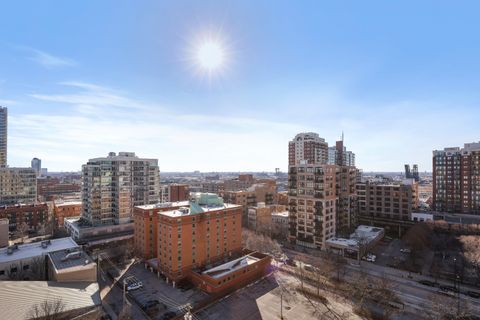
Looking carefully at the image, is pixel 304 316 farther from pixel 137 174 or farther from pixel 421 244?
pixel 137 174

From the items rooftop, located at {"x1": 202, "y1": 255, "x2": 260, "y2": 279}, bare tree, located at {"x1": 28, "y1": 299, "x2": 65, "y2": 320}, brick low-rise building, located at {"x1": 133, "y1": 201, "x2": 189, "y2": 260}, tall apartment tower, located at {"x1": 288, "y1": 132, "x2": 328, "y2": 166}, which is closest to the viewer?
bare tree, located at {"x1": 28, "y1": 299, "x2": 65, "y2": 320}

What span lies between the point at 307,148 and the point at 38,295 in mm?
122257

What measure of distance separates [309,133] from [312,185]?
72.7m

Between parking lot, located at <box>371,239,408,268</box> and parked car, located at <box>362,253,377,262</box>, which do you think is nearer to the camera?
parking lot, located at <box>371,239,408,268</box>

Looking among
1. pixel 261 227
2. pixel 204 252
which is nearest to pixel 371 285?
pixel 204 252

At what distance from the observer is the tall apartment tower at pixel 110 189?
280 feet

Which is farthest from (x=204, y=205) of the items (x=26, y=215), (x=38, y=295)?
(x=26, y=215)

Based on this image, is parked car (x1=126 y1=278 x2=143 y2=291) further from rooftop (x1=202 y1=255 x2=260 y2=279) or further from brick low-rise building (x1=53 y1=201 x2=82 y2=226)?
brick low-rise building (x1=53 y1=201 x2=82 y2=226)

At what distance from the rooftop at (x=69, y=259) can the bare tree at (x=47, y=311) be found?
43.2ft

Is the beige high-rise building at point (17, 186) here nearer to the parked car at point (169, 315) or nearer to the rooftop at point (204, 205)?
the rooftop at point (204, 205)

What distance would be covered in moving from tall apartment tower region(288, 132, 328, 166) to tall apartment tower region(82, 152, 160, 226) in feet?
270

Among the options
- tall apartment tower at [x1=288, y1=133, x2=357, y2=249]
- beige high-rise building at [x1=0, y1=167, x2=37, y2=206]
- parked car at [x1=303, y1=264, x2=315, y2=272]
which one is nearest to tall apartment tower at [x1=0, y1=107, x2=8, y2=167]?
beige high-rise building at [x1=0, y1=167, x2=37, y2=206]

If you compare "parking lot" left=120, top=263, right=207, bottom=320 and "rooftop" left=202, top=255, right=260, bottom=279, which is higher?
"rooftop" left=202, top=255, right=260, bottom=279

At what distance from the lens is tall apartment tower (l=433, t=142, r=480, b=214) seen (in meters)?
99.8
